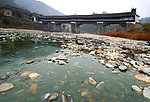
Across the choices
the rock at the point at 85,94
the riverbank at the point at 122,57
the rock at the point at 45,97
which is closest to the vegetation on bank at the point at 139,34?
the riverbank at the point at 122,57

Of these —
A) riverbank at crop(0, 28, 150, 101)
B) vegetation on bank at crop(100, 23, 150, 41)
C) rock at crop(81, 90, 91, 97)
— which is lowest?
rock at crop(81, 90, 91, 97)

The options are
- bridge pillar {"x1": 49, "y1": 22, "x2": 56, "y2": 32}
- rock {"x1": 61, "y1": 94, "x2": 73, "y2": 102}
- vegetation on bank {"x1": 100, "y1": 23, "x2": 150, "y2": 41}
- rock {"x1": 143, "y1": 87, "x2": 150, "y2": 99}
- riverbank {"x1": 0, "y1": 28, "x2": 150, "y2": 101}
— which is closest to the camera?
rock {"x1": 61, "y1": 94, "x2": 73, "y2": 102}

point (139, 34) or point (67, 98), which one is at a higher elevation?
point (139, 34)

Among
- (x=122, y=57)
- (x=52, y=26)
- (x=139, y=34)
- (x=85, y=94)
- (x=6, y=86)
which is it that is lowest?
(x=85, y=94)

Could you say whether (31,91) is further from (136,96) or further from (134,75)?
(134,75)

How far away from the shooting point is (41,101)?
1120 mm

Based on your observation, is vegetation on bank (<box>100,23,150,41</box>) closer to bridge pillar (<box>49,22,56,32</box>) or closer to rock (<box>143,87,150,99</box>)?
rock (<box>143,87,150,99</box>)

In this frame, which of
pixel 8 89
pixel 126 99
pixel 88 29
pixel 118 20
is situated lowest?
pixel 126 99

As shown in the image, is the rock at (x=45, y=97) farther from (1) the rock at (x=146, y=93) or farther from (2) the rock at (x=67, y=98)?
(1) the rock at (x=146, y=93)

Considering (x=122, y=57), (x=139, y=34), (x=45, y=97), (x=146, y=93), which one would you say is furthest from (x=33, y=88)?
(x=139, y=34)

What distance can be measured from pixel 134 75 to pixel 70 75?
1581 millimetres

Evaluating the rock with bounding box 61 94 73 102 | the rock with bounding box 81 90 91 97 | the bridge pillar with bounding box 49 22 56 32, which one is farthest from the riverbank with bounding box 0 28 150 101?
the bridge pillar with bounding box 49 22 56 32

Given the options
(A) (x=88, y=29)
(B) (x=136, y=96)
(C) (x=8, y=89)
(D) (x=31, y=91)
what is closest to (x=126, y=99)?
(B) (x=136, y=96)

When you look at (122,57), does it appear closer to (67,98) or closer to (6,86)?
(67,98)
